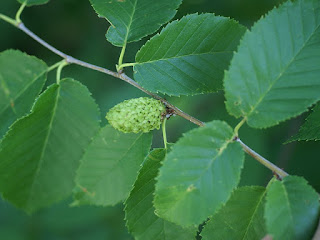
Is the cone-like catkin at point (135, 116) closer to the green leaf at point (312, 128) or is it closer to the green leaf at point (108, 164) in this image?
the green leaf at point (108, 164)

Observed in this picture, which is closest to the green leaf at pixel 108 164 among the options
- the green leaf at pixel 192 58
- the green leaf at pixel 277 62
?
the green leaf at pixel 192 58

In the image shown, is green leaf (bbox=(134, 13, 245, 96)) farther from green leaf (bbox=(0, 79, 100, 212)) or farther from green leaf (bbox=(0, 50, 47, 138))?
green leaf (bbox=(0, 50, 47, 138))

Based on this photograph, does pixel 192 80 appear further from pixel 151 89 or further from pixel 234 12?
pixel 234 12

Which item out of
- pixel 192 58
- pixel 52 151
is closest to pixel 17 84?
pixel 52 151

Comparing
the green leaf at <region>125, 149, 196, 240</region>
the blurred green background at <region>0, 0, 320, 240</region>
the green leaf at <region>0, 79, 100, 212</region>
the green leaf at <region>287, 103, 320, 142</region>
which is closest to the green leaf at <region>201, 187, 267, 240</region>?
the green leaf at <region>125, 149, 196, 240</region>

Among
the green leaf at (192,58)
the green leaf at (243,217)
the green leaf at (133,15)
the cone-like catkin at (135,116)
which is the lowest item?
the green leaf at (243,217)

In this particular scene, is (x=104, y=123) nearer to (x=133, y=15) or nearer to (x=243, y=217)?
(x=133, y=15)

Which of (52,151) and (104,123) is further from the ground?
(104,123)
